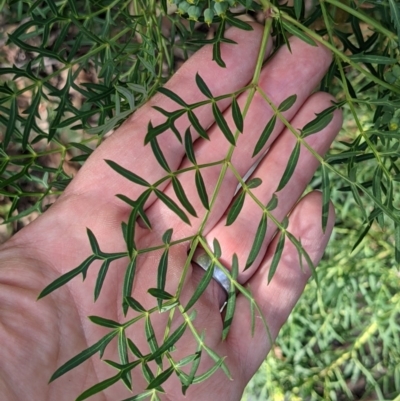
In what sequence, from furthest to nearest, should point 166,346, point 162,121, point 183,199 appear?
point 162,121 < point 183,199 < point 166,346

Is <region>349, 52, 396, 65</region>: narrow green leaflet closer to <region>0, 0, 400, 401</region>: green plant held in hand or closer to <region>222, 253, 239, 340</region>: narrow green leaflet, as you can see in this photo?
<region>0, 0, 400, 401</region>: green plant held in hand

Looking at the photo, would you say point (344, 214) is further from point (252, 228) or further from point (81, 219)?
point (81, 219)

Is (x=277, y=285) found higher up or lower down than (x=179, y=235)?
lower down

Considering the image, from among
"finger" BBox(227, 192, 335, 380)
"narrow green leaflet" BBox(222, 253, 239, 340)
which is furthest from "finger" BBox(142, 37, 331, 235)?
"narrow green leaflet" BBox(222, 253, 239, 340)

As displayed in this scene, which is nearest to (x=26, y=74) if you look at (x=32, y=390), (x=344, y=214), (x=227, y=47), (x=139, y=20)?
(x=139, y=20)

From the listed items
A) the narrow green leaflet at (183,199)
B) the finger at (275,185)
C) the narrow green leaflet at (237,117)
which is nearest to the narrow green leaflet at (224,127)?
the narrow green leaflet at (237,117)

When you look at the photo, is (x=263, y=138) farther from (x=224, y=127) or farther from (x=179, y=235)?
(x=179, y=235)

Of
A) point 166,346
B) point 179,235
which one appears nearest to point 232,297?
point 166,346
